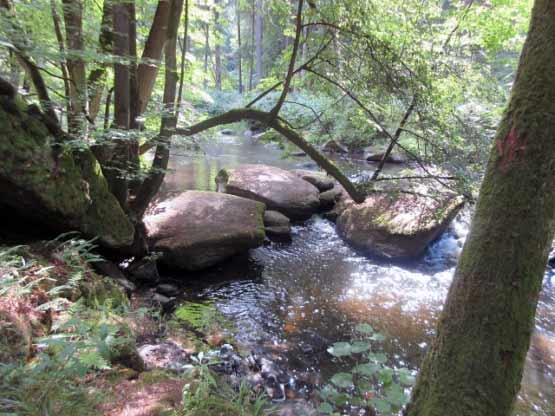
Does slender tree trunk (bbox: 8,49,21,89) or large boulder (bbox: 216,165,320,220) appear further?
large boulder (bbox: 216,165,320,220)

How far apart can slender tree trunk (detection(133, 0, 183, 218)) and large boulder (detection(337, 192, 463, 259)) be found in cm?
339

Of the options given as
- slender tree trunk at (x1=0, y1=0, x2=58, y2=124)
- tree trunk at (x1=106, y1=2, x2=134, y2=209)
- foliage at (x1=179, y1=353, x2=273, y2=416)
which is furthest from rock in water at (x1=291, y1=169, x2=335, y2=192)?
foliage at (x1=179, y1=353, x2=273, y2=416)

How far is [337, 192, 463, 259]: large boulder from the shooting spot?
5.81 meters

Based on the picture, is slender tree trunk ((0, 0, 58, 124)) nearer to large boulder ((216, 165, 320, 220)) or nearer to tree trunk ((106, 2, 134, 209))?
tree trunk ((106, 2, 134, 209))

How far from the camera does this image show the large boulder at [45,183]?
283 cm

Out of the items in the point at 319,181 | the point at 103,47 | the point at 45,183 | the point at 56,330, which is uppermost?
the point at 103,47

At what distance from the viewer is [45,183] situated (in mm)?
3051

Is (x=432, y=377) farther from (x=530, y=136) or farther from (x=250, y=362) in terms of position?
(x=250, y=362)

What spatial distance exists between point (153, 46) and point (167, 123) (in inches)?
50.5

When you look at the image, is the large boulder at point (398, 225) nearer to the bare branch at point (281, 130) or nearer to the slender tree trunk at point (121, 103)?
the bare branch at point (281, 130)

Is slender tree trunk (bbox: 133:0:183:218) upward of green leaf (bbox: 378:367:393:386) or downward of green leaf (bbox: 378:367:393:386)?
upward

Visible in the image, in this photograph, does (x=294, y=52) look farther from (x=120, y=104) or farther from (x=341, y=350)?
(x=341, y=350)

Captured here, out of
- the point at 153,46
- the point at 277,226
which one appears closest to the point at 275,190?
the point at 277,226

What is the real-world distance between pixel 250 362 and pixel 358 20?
378 centimetres
